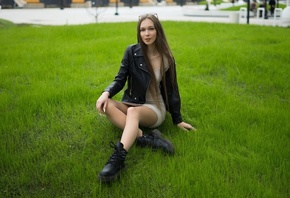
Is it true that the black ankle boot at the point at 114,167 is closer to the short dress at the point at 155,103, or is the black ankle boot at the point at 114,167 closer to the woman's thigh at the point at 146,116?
the woman's thigh at the point at 146,116

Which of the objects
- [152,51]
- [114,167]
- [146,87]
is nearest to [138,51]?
[152,51]

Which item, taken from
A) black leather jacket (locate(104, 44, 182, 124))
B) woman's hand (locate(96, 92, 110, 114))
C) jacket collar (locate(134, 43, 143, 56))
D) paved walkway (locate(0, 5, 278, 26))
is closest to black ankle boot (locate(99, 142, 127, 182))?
woman's hand (locate(96, 92, 110, 114))

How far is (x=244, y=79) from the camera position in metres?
5.44

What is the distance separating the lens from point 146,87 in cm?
338

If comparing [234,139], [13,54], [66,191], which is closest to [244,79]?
[234,139]

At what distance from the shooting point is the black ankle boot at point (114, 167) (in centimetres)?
272

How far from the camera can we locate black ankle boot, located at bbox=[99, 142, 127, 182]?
2724 millimetres

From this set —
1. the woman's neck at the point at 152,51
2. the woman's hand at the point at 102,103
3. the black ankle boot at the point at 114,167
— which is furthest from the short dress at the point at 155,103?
the black ankle boot at the point at 114,167

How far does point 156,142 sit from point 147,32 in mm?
1062

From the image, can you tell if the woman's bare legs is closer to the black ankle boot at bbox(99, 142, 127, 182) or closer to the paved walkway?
the black ankle boot at bbox(99, 142, 127, 182)

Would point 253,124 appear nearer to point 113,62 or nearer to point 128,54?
point 128,54

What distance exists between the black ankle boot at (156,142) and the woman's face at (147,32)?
917 millimetres

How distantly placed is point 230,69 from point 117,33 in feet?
15.7

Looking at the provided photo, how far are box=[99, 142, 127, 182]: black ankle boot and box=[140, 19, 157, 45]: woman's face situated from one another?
1085 mm
